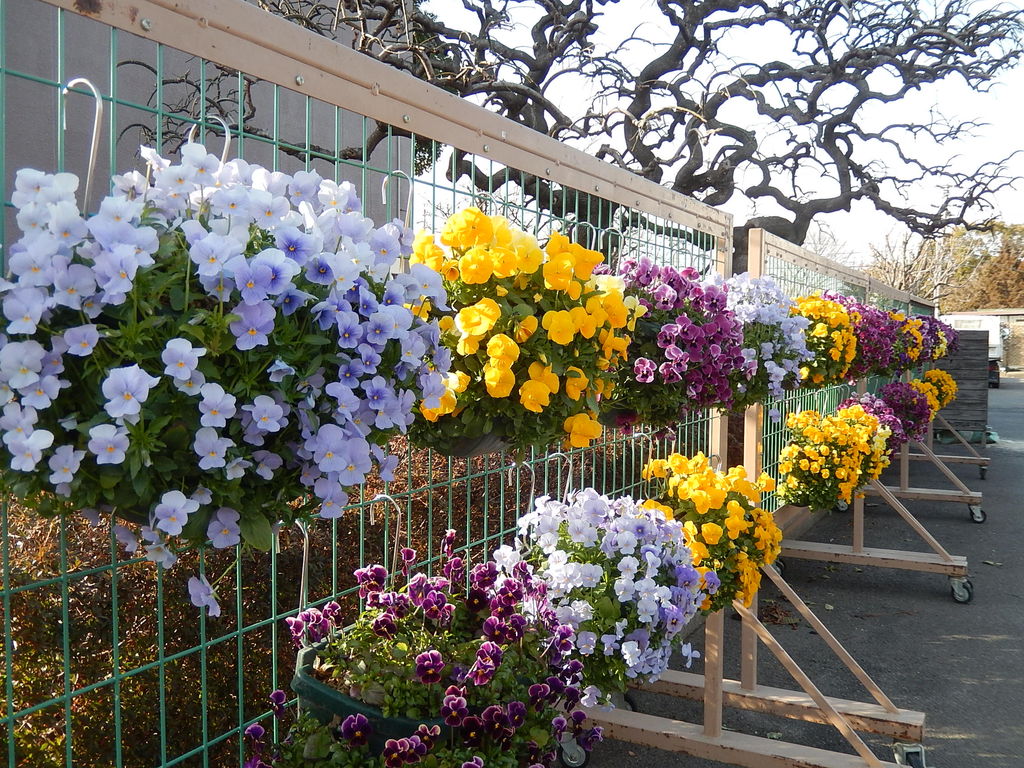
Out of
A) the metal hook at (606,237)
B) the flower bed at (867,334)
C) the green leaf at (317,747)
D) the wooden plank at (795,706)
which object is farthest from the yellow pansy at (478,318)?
the flower bed at (867,334)

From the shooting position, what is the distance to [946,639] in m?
4.88

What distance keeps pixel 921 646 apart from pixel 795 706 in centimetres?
174

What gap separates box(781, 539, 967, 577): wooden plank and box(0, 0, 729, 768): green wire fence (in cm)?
216

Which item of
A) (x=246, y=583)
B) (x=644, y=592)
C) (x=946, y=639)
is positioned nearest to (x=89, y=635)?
(x=246, y=583)

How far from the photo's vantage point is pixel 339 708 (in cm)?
151

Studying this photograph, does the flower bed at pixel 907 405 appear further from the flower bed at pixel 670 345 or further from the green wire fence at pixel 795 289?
the flower bed at pixel 670 345

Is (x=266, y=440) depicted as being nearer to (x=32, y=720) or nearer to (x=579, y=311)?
(x=579, y=311)

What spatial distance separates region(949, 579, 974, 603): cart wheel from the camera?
217 inches

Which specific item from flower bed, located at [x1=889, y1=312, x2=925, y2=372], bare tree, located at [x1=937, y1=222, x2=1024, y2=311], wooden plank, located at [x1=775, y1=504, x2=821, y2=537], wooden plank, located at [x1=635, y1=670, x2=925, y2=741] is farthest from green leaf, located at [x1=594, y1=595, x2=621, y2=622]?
bare tree, located at [x1=937, y1=222, x2=1024, y2=311]

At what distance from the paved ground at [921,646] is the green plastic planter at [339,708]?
2.15m

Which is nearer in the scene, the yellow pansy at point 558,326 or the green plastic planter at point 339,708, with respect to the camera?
the green plastic planter at point 339,708

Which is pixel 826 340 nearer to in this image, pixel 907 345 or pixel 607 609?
pixel 607 609

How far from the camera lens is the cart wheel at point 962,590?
5.51 metres

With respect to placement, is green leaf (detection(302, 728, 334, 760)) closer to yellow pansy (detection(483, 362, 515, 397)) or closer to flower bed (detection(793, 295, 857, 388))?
yellow pansy (detection(483, 362, 515, 397))
